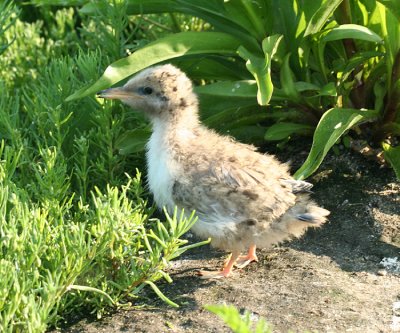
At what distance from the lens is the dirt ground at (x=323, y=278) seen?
4.29 metres

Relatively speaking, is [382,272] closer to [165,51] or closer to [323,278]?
[323,278]

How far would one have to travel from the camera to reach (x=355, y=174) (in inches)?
221

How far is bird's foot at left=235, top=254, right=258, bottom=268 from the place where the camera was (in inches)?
195

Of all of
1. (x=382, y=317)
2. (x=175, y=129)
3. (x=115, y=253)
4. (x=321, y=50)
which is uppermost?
(x=321, y=50)

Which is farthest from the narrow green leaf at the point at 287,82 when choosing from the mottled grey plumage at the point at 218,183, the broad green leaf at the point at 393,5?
the broad green leaf at the point at 393,5

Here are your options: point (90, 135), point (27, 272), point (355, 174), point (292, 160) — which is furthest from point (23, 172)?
point (355, 174)

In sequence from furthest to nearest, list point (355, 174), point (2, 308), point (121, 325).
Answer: point (355, 174)
point (121, 325)
point (2, 308)

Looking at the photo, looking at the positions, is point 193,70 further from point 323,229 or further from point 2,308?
point 2,308

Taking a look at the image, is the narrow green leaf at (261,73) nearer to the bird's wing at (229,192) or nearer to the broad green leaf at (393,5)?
the bird's wing at (229,192)

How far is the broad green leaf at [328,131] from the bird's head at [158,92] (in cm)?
77

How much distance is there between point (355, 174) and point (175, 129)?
1.34 m

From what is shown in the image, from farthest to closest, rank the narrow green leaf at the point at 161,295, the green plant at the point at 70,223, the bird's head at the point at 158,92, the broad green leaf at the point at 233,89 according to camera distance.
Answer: the broad green leaf at the point at 233,89 < the bird's head at the point at 158,92 < the narrow green leaf at the point at 161,295 < the green plant at the point at 70,223

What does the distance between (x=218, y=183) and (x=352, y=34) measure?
4.01 ft

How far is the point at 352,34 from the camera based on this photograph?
4980 millimetres
